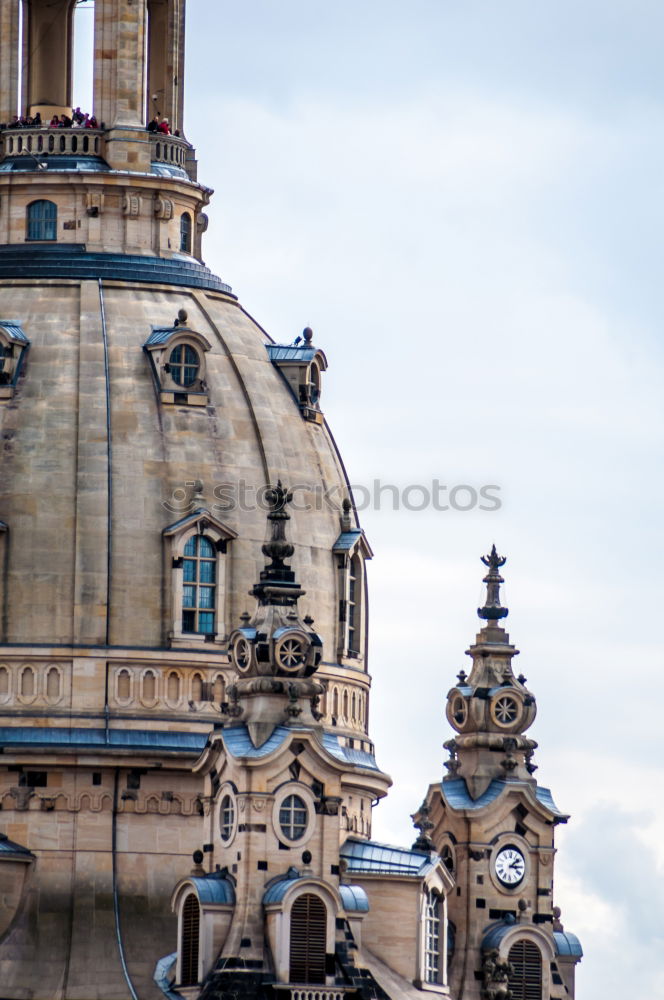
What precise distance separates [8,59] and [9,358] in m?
12.6

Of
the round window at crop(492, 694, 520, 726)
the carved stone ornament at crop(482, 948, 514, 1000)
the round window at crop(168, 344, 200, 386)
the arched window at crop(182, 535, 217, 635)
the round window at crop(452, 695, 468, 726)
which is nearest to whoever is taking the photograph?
the arched window at crop(182, 535, 217, 635)

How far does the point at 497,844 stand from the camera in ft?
500

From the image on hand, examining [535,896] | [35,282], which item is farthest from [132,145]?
[535,896]

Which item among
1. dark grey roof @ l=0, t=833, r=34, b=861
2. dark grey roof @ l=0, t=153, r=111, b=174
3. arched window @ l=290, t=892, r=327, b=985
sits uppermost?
dark grey roof @ l=0, t=153, r=111, b=174

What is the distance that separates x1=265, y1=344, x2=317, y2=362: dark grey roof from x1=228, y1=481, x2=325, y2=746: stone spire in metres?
11.9

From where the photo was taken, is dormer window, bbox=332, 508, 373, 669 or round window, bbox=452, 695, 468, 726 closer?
dormer window, bbox=332, 508, 373, 669

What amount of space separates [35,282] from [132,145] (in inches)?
228

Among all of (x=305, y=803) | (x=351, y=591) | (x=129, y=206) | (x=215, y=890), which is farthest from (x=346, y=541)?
(x=215, y=890)

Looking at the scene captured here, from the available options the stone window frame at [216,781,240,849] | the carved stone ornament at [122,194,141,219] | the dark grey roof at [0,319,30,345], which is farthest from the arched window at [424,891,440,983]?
the carved stone ornament at [122,194,141,219]

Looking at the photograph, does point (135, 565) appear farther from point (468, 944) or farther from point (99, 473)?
→ point (468, 944)

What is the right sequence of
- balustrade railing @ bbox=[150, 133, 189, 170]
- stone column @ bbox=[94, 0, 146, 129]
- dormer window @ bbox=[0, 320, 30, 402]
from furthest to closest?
balustrade railing @ bbox=[150, 133, 189, 170]
stone column @ bbox=[94, 0, 146, 129]
dormer window @ bbox=[0, 320, 30, 402]

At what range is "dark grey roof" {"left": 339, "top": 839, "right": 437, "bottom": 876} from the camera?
14750 cm

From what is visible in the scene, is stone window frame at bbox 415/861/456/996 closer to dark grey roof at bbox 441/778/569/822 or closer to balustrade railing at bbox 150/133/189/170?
dark grey roof at bbox 441/778/569/822

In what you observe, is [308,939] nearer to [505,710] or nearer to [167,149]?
[505,710]
